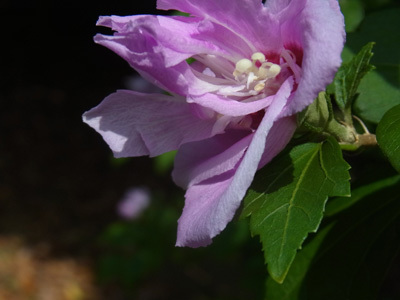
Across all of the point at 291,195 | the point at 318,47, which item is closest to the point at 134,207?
the point at 291,195

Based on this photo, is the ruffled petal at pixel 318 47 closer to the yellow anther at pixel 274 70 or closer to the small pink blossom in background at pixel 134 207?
the yellow anther at pixel 274 70

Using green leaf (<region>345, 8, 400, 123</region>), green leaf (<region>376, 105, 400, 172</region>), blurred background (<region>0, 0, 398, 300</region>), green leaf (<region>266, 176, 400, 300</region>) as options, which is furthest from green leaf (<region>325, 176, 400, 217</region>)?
blurred background (<region>0, 0, 398, 300</region>)

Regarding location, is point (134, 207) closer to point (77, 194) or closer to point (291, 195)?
point (77, 194)

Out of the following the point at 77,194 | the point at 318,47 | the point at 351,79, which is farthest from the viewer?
the point at 77,194

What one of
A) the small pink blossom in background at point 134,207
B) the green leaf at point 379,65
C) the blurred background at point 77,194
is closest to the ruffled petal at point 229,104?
the green leaf at point 379,65

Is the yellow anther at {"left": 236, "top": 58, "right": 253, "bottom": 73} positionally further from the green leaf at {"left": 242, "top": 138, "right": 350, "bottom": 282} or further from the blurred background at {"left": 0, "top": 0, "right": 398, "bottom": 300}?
the blurred background at {"left": 0, "top": 0, "right": 398, "bottom": 300}

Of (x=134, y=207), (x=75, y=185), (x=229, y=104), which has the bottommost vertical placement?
(x=75, y=185)
